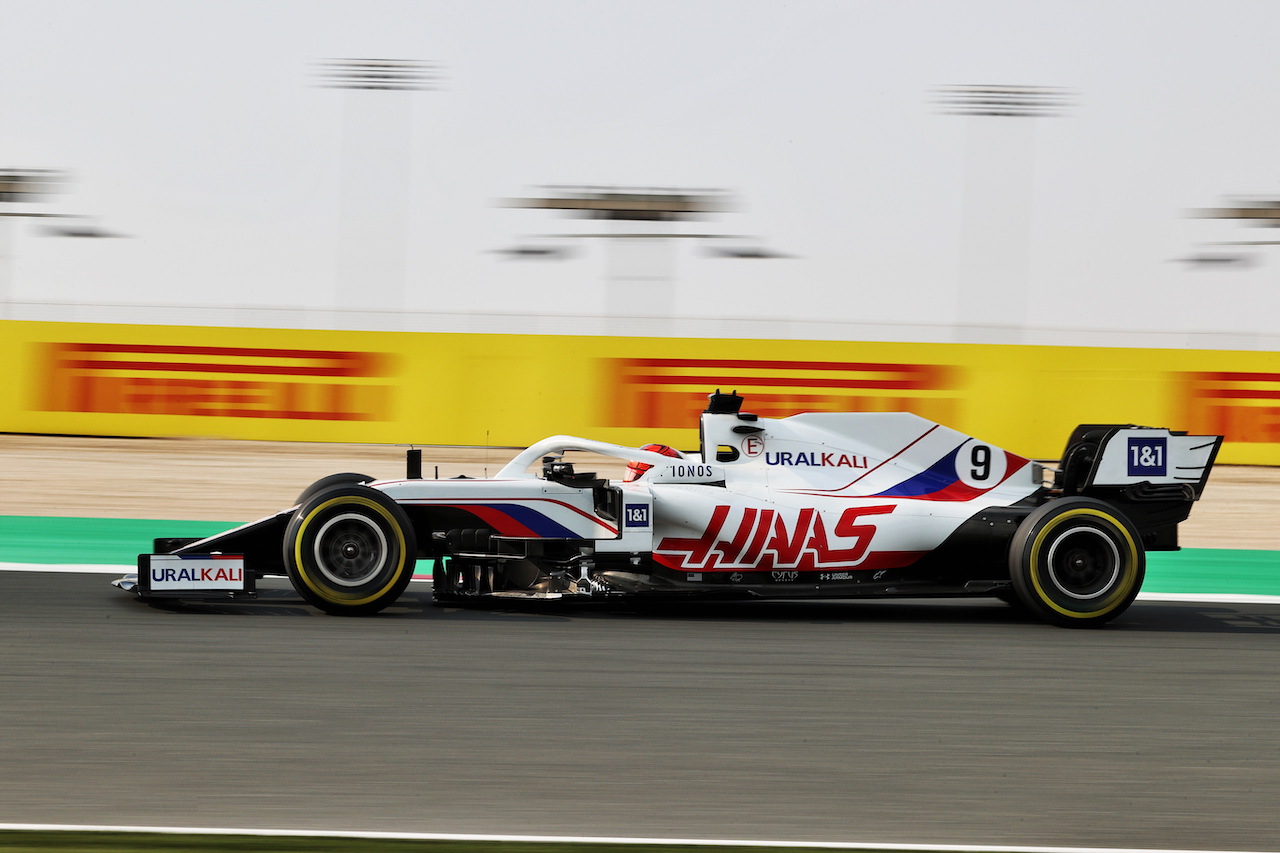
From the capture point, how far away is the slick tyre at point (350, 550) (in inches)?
251

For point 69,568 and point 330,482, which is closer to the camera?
point 330,482

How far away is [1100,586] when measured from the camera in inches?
262

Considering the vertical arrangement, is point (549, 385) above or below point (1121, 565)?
above

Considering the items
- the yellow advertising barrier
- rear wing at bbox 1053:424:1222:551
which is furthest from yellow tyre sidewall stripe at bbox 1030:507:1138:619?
the yellow advertising barrier

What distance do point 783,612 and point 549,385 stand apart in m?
5.83

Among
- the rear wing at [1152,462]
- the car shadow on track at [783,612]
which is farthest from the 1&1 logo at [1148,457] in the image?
the car shadow on track at [783,612]

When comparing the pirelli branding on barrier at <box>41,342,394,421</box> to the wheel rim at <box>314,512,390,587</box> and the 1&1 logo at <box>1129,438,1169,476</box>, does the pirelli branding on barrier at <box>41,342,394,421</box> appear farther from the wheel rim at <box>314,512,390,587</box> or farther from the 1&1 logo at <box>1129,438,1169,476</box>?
the 1&1 logo at <box>1129,438,1169,476</box>

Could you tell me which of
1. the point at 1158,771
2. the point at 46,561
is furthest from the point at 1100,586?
the point at 46,561

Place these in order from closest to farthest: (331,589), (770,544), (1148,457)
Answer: (331,589)
(770,544)
(1148,457)

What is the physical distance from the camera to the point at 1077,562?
263 inches

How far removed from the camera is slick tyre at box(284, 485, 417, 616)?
6.39 metres

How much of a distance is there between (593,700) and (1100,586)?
3058 mm

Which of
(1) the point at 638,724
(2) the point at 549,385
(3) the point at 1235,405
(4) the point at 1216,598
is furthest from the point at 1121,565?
(2) the point at 549,385

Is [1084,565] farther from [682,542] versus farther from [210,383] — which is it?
[210,383]
